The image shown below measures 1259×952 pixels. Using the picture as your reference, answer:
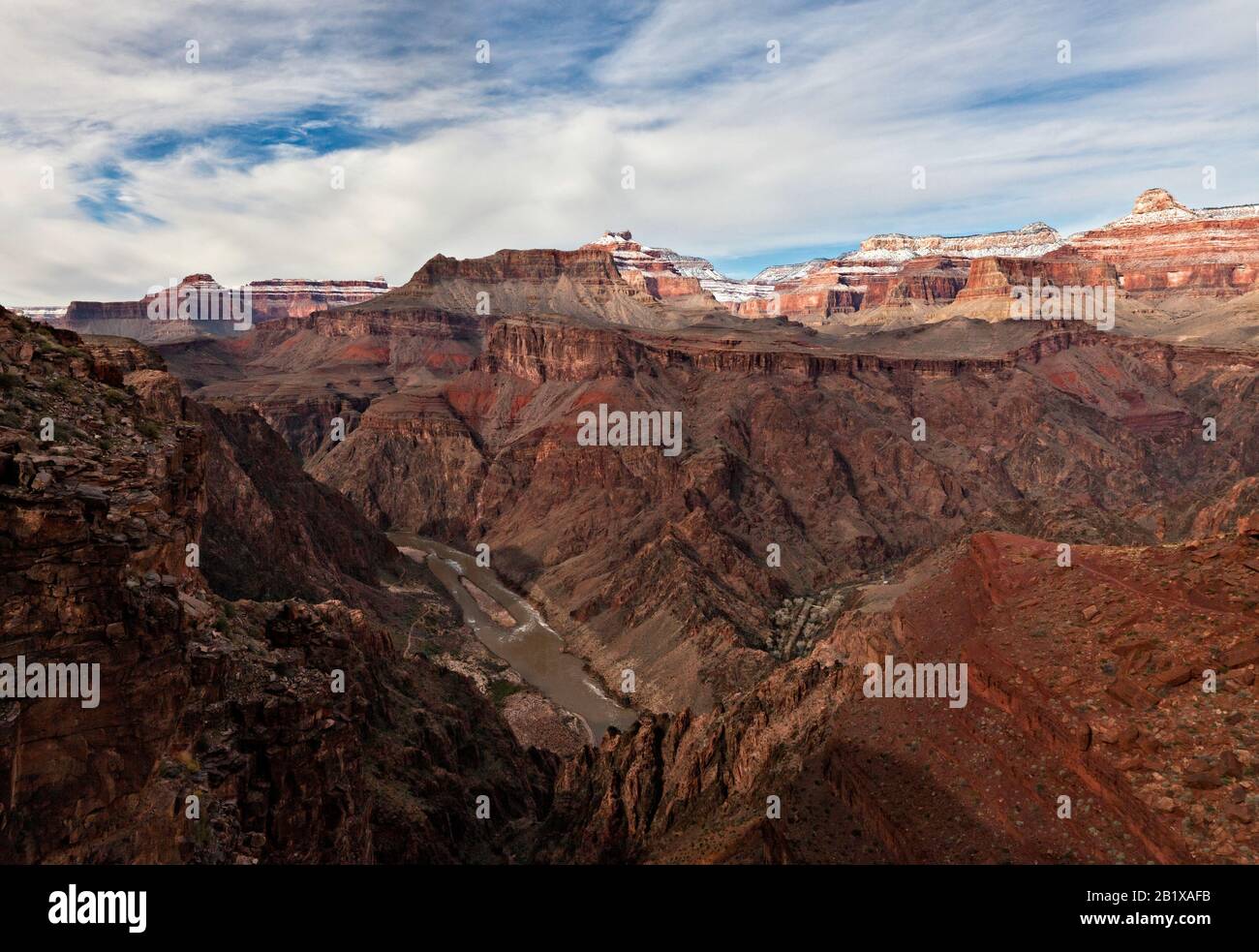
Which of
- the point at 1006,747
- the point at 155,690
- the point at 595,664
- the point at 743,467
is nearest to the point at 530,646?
the point at 595,664

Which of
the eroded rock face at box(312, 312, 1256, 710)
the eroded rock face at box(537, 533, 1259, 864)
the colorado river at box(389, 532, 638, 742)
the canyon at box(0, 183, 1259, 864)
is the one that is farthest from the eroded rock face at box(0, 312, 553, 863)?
the eroded rock face at box(312, 312, 1256, 710)

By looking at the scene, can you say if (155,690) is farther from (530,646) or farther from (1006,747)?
(530,646)

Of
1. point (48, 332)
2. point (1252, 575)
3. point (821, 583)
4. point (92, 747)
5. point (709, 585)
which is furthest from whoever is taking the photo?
point (821, 583)

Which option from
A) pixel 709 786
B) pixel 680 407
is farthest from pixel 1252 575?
pixel 680 407

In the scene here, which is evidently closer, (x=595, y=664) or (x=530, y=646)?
(x=595, y=664)

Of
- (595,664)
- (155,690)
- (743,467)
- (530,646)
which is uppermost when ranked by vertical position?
(743,467)

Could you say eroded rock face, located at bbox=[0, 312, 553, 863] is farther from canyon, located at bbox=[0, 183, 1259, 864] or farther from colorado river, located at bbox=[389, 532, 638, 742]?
colorado river, located at bbox=[389, 532, 638, 742]

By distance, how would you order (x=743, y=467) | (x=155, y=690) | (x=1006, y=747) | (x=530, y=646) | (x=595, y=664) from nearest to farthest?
(x=155, y=690), (x=1006, y=747), (x=595, y=664), (x=530, y=646), (x=743, y=467)

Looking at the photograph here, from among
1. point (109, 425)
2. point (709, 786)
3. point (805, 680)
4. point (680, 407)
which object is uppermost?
point (680, 407)

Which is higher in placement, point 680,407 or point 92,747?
point 680,407
